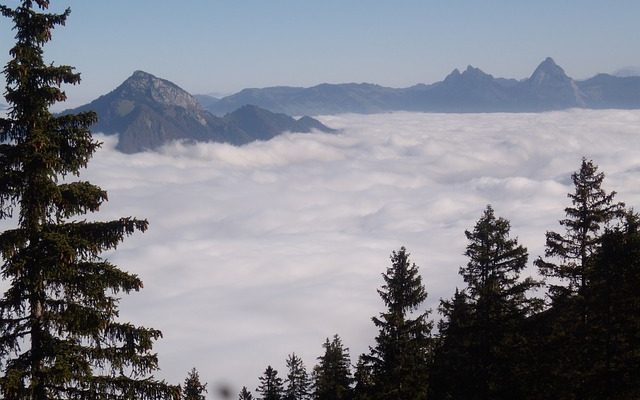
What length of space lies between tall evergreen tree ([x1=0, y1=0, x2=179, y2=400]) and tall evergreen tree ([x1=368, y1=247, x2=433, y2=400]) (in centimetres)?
1450

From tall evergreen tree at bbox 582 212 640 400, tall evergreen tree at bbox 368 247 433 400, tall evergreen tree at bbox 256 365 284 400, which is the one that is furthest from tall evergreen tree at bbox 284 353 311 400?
tall evergreen tree at bbox 582 212 640 400

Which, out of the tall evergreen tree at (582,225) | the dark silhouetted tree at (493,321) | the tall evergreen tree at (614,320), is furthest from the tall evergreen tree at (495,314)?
the tall evergreen tree at (614,320)

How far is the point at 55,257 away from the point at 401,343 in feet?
56.5

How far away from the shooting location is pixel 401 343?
953 inches

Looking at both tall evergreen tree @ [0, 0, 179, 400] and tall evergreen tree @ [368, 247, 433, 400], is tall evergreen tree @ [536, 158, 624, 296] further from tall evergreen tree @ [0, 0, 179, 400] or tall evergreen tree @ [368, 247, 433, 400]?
tall evergreen tree @ [0, 0, 179, 400]

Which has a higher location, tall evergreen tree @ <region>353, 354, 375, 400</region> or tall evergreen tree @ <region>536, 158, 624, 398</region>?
tall evergreen tree @ <region>536, 158, 624, 398</region>

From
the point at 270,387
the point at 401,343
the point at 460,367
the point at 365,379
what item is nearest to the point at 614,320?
the point at 460,367

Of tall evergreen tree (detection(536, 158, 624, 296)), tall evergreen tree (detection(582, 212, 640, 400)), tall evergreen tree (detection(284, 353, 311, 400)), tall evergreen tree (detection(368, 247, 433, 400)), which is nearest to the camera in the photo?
tall evergreen tree (detection(582, 212, 640, 400))

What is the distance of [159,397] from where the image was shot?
11570mm

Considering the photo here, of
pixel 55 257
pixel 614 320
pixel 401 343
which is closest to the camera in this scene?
pixel 55 257

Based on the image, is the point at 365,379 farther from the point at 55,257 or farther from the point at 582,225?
the point at 55,257

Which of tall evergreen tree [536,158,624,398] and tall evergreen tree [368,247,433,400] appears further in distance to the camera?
tall evergreen tree [368,247,433,400]

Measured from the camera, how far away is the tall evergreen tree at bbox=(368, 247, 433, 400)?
24.1 m

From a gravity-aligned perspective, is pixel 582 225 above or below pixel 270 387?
above
